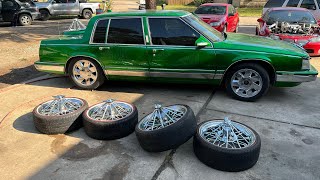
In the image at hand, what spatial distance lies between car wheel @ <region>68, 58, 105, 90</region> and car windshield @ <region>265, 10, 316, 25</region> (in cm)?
617

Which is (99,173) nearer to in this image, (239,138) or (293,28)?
(239,138)

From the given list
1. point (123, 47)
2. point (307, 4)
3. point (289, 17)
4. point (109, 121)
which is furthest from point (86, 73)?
point (307, 4)

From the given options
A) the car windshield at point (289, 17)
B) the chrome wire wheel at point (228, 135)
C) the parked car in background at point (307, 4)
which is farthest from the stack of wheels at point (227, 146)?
the parked car in background at point (307, 4)

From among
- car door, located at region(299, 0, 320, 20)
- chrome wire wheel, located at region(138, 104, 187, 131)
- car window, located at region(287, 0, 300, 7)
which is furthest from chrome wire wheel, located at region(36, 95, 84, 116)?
car door, located at region(299, 0, 320, 20)

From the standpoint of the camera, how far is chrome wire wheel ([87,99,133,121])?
404 centimetres

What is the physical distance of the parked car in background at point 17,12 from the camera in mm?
16125

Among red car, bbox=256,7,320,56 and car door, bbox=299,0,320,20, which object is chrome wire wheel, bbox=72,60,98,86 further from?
car door, bbox=299,0,320,20

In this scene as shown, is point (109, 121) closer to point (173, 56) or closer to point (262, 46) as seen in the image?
point (173, 56)

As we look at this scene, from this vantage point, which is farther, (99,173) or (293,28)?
(293,28)

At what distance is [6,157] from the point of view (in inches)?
143

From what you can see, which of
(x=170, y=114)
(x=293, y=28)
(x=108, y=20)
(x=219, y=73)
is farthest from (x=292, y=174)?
(x=293, y=28)

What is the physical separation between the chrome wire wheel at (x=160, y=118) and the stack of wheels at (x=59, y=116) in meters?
1.05

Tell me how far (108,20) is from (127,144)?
9.03ft

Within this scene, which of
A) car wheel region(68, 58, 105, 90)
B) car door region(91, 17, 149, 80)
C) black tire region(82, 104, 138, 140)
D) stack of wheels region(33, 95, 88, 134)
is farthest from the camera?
car wheel region(68, 58, 105, 90)
